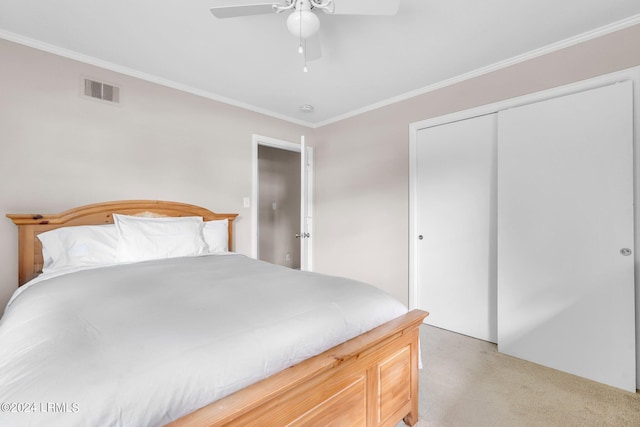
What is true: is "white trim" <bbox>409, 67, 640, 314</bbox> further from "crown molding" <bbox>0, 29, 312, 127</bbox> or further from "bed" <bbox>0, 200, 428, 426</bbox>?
"crown molding" <bbox>0, 29, 312, 127</bbox>

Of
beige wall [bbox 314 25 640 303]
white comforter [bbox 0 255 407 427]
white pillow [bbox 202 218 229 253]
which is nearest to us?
white comforter [bbox 0 255 407 427]

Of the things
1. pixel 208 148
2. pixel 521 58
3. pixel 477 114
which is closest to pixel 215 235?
pixel 208 148

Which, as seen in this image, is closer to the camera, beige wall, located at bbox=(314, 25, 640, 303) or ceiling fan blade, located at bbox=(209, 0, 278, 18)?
ceiling fan blade, located at bbox=(209, 0, 278, 18)

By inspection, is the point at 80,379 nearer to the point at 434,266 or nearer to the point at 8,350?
the point at 8,350

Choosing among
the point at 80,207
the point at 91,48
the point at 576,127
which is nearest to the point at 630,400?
the point at 576,127

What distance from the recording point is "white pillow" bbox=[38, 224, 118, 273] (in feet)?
6.48

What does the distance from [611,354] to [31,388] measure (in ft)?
9.77

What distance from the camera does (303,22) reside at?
1493 mm

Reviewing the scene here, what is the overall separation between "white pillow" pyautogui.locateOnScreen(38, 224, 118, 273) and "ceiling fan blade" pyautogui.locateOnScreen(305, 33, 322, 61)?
2.03 metres

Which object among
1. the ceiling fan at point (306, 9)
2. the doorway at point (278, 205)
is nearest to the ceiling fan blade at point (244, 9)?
the ceiling fan at point (306, 9)

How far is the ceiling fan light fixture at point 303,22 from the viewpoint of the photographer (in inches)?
58.2

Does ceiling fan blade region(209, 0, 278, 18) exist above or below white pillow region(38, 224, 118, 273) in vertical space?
above

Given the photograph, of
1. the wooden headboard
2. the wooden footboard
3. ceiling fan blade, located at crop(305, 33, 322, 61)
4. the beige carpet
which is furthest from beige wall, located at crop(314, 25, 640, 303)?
the wooden headboard

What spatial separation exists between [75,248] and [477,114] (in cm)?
346
